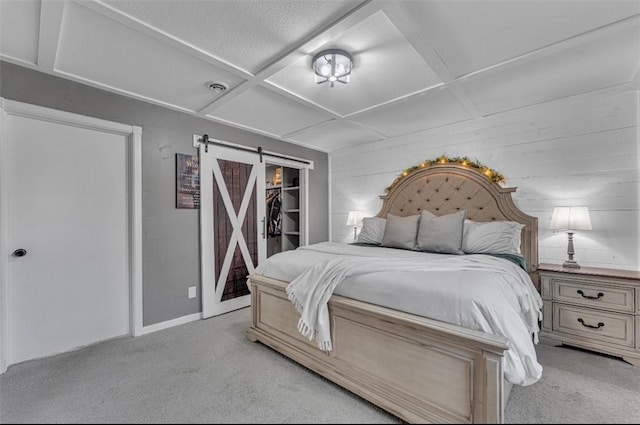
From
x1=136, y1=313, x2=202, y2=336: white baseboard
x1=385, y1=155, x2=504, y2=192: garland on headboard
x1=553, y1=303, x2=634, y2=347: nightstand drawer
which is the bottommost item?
x1=136, y1=313, x2=202, y2=336: white baseboard

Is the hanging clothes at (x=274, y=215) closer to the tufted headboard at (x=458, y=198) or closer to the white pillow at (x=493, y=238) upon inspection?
the tufted headboard at (x=458, y=198)

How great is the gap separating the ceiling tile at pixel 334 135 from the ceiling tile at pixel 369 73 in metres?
0.55

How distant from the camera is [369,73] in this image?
7.40ft

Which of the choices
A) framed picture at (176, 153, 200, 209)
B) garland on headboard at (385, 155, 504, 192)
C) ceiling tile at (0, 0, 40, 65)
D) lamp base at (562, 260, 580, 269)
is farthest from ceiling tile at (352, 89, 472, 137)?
ceiling tile at (0, 0, 40, 65)

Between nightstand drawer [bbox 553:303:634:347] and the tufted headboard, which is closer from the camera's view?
nightstand drawer [bbox 553:303:634:347]

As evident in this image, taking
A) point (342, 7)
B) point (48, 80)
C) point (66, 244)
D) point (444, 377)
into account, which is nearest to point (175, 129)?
point (48, 80)

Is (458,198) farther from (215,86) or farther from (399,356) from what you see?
(215,86)

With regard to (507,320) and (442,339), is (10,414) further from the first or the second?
(507,320)

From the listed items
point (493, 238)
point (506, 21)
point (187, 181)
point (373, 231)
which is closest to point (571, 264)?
point (493, 238)

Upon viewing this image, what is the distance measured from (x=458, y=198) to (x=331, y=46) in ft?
7.73

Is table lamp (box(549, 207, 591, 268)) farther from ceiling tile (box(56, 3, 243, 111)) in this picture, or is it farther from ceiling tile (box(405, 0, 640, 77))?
ceiling tile (box(56, 3, 243, 111))

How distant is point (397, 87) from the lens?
8.20 feet

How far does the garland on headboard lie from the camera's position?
3.16 metres

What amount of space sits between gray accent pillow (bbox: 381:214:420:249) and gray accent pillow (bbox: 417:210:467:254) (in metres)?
0.09
